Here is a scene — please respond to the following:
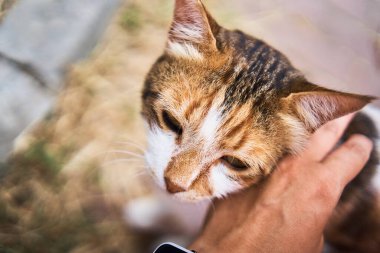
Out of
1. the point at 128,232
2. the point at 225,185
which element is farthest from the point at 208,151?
the point at 128,232

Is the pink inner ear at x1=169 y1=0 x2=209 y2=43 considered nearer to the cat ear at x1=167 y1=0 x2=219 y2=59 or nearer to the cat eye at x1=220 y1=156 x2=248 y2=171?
the cat ear at x1=167 y1=0 x2=219 y2=59

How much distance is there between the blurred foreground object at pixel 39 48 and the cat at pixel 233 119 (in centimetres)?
15

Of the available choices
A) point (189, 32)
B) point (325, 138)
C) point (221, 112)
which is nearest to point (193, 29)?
point (189, 32)

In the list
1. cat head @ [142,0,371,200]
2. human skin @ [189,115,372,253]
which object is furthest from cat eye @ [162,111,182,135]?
human skin @ [189,115,372,253]

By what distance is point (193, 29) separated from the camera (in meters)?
0.53

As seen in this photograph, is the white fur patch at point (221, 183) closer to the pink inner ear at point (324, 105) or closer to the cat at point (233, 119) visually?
the cat at point (233, 119)

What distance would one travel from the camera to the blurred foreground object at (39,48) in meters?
0.62

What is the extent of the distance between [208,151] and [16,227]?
30 cm

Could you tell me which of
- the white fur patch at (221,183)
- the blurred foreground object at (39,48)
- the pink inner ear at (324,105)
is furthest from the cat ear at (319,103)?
the blurred foreground object at (39,48)

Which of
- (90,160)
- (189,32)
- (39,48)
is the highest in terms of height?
(189,32)

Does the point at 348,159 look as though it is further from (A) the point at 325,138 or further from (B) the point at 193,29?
(B) the point at 193,29

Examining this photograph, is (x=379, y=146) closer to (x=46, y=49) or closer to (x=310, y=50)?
(x=310, y=50)

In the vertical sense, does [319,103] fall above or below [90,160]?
above

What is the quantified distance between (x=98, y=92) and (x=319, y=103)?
1.02 feet
